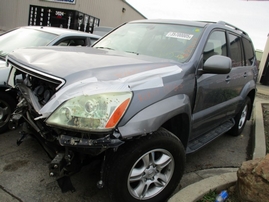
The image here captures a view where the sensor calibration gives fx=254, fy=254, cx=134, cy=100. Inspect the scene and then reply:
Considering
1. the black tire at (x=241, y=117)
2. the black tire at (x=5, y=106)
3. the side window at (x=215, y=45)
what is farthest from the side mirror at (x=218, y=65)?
the black tire at (x=5, y=106)

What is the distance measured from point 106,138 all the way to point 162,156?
728mm

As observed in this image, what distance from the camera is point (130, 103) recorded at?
199cm

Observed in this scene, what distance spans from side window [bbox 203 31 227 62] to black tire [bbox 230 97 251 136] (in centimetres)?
149

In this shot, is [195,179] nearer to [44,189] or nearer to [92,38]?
[44,189]

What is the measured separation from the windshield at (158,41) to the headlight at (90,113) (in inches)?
48.5

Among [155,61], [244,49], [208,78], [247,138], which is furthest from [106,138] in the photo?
[247,138]

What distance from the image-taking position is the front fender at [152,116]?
6.38 feet

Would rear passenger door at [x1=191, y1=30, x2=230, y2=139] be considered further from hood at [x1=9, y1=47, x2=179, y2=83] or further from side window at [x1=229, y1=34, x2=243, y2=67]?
hood at [x1=9, y1=47, x2=179, y2=83]

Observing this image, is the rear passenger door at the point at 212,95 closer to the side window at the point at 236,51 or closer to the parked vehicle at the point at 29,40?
the side window at the point at 236,51

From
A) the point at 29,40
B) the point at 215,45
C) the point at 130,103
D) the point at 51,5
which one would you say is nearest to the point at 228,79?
the point at 215,45

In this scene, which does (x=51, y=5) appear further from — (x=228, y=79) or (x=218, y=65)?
(x=218, y=65)

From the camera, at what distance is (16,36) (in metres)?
4.68

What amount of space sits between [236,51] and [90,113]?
3.11 metres

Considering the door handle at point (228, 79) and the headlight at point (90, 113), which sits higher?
the door handle at point (228, 79)
